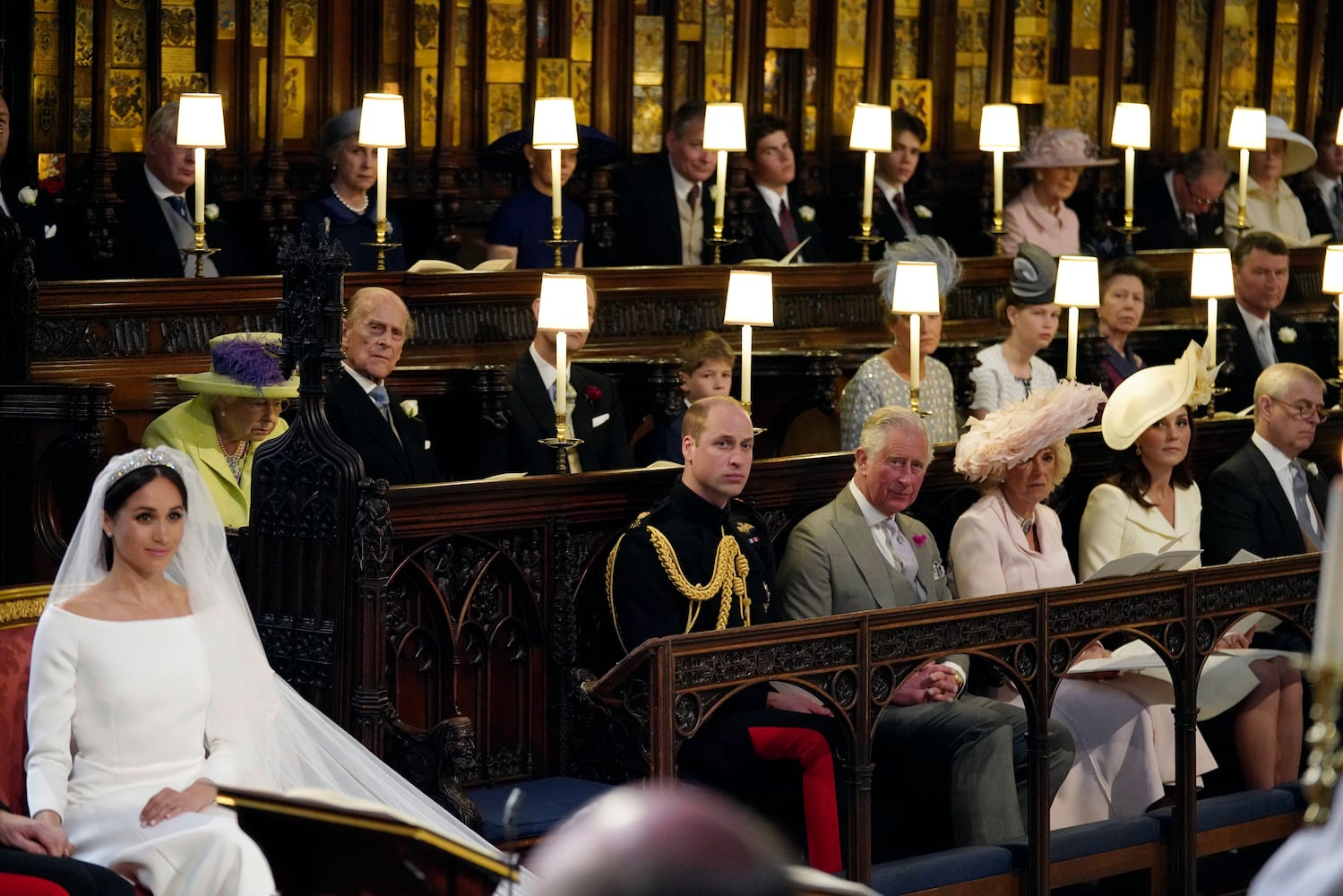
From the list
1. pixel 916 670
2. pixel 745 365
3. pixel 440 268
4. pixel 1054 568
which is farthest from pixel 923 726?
pixel 440 268

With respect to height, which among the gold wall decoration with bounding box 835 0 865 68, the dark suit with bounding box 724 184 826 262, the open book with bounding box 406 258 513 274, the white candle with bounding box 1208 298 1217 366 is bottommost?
the white candle with bounding box 1208 298 1217 366

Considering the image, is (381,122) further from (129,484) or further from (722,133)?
(129,484)

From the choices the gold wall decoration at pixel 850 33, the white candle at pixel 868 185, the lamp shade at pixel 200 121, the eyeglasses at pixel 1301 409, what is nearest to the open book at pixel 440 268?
the lamp shade at pixel 200 121

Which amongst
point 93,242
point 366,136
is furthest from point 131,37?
point 366,136

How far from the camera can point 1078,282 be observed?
23.8 ft

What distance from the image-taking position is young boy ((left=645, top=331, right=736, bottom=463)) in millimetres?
6324

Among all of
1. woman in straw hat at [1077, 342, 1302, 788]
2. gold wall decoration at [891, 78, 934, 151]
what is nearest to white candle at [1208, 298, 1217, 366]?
woman in straw hat at [1077, 342, 1302, 788]

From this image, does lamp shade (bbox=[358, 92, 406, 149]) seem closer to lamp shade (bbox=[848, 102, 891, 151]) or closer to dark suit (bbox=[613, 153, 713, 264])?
dark suit (bbox=[613, 153, 713, 264])

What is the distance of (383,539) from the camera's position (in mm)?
4570

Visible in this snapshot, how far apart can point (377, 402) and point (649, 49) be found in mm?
4651

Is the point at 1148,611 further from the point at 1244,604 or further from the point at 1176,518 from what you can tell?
the point at 1176,518

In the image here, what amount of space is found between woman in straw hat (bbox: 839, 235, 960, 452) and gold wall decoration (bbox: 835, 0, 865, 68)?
11.6 ft

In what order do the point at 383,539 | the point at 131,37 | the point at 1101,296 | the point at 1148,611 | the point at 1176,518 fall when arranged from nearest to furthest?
the point at 383,539, the point at 1148,611, the point at 1176,518, the point at 1101,296, the point at 131,37

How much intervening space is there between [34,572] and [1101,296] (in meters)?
4.31
